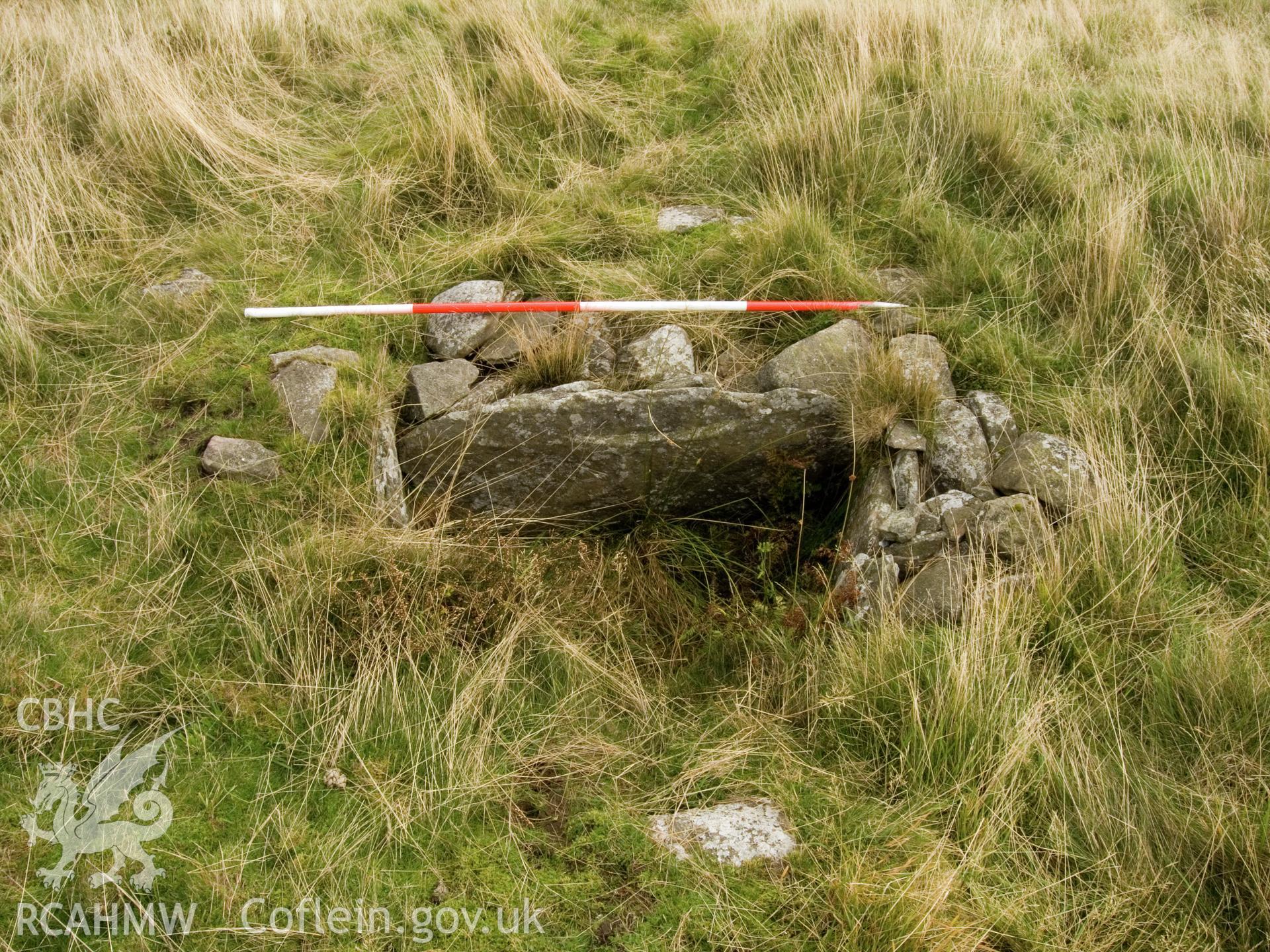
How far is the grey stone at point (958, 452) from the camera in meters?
3.71

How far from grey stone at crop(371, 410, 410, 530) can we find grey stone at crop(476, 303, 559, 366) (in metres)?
0.53

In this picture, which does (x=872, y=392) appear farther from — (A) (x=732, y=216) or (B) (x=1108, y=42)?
(B) (x=1108, y=42)

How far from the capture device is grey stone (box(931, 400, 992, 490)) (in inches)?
146

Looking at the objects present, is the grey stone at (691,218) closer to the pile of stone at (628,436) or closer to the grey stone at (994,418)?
the pile of stone at (628,436)

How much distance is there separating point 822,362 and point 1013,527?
104cm

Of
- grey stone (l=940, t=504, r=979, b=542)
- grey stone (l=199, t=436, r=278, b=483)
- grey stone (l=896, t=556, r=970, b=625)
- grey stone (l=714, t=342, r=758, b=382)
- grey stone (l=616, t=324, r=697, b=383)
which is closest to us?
grey stone (l=896, t=556, r=970, b=625)

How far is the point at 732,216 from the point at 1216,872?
11.7ft

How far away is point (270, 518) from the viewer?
3.59 meters

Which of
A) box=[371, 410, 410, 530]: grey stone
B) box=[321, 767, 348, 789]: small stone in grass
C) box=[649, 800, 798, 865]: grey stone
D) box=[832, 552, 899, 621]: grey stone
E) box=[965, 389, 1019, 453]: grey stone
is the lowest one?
box=[649, 800, 798, 865]: grey stone

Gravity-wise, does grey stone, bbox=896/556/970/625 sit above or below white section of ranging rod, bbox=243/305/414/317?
below

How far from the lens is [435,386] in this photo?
407 centimetres

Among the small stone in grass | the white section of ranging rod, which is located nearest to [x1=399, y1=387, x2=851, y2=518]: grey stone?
the white section of ranging rod

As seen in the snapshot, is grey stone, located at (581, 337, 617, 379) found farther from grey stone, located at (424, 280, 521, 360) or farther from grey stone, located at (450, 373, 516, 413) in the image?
grey stone, located at (424, 280, 521, 360)

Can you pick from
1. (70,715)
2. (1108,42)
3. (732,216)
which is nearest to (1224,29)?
(1108,42)
